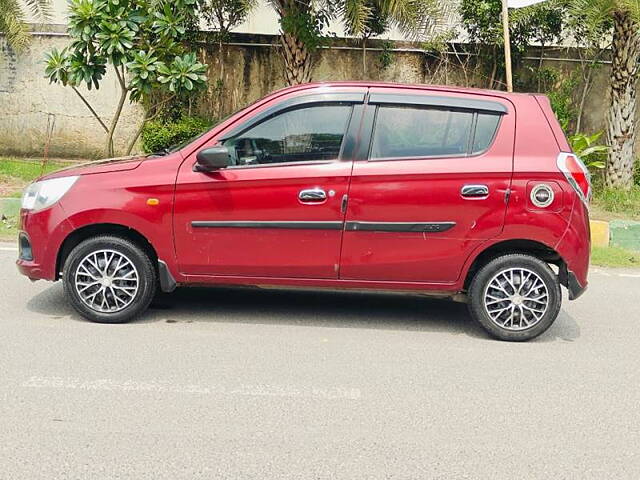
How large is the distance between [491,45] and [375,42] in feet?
7.04

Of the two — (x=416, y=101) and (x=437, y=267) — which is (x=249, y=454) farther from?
(x=416, y=101)

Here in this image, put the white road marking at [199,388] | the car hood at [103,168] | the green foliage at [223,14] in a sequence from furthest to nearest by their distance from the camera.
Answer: the green foliage at [223,14] → the car hood at [103,168] → the white road marking at [199,388]

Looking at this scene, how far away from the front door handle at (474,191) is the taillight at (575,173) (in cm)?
57

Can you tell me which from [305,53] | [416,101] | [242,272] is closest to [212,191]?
[242,272]

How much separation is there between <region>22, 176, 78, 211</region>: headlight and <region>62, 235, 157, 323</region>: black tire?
1.32 feet

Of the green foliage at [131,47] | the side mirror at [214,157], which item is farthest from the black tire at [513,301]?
the green foliage at [131,47]

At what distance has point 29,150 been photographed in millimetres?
14375

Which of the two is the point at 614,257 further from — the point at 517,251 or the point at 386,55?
the point at 386,55

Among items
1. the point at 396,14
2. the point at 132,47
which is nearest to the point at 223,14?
the point at 132,47

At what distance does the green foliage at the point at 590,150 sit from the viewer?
40.3ft

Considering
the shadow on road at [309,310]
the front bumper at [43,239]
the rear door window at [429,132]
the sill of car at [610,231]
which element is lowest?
the shadow on road at [309,310]

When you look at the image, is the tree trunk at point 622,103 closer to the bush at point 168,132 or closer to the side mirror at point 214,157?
the bush at point 168,132

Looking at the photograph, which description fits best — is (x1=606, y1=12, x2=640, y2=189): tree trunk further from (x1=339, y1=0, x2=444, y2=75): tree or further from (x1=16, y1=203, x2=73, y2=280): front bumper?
(x1=16, y1=203, x2=73, y2=280): front bumper

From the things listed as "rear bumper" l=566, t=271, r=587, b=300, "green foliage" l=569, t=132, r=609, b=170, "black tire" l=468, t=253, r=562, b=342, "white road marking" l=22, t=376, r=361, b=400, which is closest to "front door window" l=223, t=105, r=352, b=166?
"black tire" l=468, t=253, r=562, b=342
